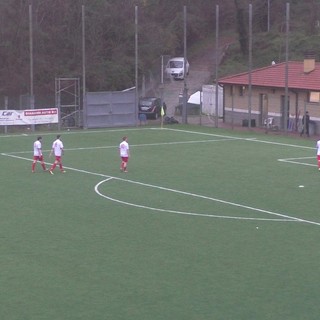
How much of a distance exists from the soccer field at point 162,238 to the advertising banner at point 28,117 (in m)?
12.6

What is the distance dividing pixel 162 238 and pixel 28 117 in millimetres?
30668

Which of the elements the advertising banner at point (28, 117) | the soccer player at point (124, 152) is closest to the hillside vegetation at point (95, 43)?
the advertising banner at point (28, 117)

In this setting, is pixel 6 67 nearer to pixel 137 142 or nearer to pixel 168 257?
pixel 137 142

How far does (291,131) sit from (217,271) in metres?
32.8

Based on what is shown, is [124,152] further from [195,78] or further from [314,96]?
[195,78]

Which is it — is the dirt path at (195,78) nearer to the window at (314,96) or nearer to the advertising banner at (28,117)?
the advertising banner at (28,117)

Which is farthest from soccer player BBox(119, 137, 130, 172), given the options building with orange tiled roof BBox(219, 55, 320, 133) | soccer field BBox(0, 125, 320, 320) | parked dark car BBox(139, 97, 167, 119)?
parked dark car BBox(139, 97, 167, 119)

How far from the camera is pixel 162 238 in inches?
806

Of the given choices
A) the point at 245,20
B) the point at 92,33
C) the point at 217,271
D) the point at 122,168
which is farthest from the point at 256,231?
the point at 245,20

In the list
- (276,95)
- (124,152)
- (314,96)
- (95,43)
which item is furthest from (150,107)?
(124,152)

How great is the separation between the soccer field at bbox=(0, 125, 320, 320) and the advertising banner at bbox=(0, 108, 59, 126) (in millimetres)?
12566

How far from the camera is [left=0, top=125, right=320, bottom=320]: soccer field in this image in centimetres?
1502

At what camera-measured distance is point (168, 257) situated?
18.5m

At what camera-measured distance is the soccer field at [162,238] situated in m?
15.0
